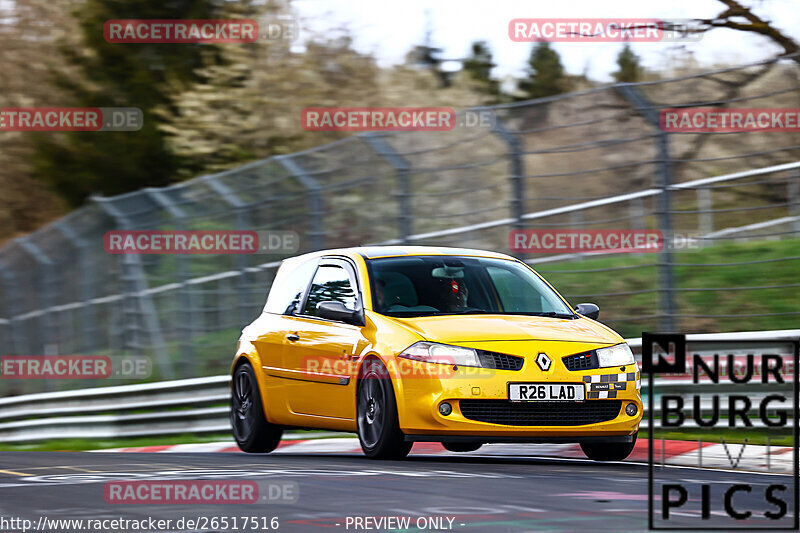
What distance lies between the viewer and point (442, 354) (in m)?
9.47

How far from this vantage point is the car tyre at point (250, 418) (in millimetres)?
11680

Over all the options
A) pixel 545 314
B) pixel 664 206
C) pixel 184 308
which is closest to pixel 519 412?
pixel 545 314

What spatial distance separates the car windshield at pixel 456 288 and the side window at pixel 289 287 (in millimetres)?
916

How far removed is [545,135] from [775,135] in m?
3.72

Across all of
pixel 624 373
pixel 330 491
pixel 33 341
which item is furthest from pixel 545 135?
pixel 33 341

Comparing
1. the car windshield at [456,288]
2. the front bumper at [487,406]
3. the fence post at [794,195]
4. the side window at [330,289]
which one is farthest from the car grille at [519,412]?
the fence post at [794,195]

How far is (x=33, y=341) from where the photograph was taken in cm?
2178

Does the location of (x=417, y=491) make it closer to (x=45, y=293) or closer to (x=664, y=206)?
(x=664, y=206)

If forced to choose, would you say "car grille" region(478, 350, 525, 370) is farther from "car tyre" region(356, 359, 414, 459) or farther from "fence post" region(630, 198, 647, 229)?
"fence post" region(630, 198, 647, 229)

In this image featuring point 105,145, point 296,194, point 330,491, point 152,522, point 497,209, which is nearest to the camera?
point 152,522

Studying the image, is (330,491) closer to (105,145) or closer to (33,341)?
(33,341)

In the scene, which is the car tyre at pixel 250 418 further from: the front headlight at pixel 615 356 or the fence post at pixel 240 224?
Answer: the fence post at pixel 240 224

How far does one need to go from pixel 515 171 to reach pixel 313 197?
275 centimetres

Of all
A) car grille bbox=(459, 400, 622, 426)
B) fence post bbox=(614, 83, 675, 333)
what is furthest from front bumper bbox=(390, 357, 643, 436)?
fence post bbox=(614, 83, 675, 333)
